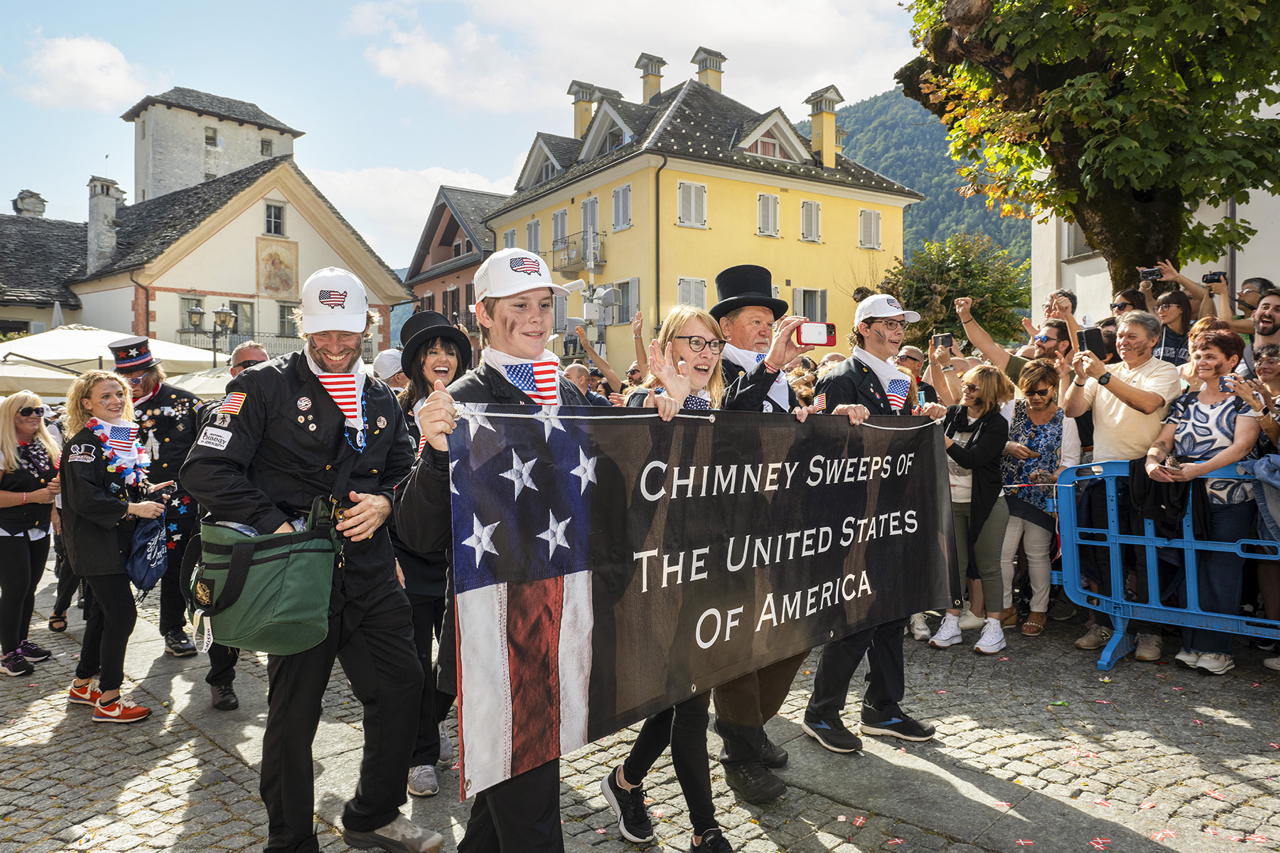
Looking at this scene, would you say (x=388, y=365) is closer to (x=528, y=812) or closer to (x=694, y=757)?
(x=694, y=757)

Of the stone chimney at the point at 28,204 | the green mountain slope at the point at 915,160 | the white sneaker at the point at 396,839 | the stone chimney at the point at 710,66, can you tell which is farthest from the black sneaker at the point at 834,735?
the green mountain slope at the point at 915,160

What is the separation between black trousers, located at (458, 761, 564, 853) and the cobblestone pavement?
98 cm

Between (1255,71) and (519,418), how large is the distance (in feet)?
37.0

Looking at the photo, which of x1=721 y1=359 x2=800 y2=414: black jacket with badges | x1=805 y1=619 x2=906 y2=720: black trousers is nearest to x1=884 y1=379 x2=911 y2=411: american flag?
x1=721 y1=359 x2=800 y2=414: black jacket with badges

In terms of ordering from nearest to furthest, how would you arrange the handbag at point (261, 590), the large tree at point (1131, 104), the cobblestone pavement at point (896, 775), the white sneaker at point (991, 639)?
the handbag at point (261, 590) < the cobblestone pavement at point (896, 775) < the white sneaker at point (991, 639) < the large tree at point (1131, 104)

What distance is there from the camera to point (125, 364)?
6.48 metres

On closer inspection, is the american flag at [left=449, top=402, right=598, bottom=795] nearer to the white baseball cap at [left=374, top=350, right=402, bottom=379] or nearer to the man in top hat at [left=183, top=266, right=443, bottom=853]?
the man in top hat at [left=183, top=266, right=443, bottom=853]

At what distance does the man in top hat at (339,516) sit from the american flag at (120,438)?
2.63 metres

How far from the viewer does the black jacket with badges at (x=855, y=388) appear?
472 centimetres

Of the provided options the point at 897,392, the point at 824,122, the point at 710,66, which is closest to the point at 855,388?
the point at 897,392

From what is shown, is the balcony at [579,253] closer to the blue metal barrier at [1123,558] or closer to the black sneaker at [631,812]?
the blue metal barrier at [1123,558]

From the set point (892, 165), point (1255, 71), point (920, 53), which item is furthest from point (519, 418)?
point (892, 165)

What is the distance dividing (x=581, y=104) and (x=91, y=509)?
3636 cm

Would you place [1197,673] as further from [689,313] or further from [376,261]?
[376,261]
